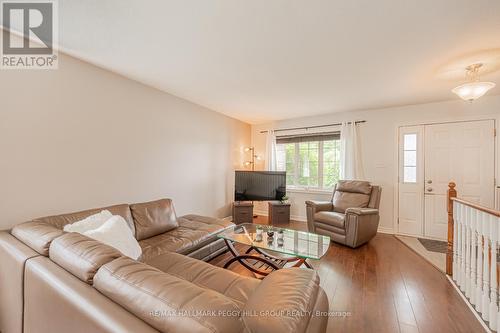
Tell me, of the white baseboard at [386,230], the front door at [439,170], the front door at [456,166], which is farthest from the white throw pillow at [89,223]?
the front door at [456,166]

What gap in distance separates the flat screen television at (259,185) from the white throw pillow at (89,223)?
266 cm

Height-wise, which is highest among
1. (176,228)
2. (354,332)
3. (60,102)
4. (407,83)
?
(407,83)

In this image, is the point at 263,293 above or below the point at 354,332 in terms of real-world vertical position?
above

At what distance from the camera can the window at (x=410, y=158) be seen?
12.7 ft

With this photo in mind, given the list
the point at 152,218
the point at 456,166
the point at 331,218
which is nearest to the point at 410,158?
the point at 456,166

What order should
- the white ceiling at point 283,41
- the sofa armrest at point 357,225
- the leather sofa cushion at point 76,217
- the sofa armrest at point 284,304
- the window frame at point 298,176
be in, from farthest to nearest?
the window frame at point 298,176, the sofa armrest at point 357,225, the leather sofa cushion at point 76,217, the white ceiling at point 283,41, the sofa armrest at point 284,304

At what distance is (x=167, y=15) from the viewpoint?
64.7 inches

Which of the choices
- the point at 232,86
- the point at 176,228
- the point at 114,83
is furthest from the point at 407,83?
the point at 114,83

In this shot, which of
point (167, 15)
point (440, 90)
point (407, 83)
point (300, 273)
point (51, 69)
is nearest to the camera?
point (300, 273)

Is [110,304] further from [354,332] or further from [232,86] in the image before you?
[232,86]

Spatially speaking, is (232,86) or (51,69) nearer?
(51,69)

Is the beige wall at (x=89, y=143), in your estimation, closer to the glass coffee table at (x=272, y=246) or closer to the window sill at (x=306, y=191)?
the glass coffee table at (x=272, y=246)

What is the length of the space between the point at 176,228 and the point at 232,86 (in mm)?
2157

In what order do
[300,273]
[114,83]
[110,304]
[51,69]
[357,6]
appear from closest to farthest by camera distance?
1. [110,304]
2. [300,273]
3. [357,6]
4. [51,69]
5. [114,83]
